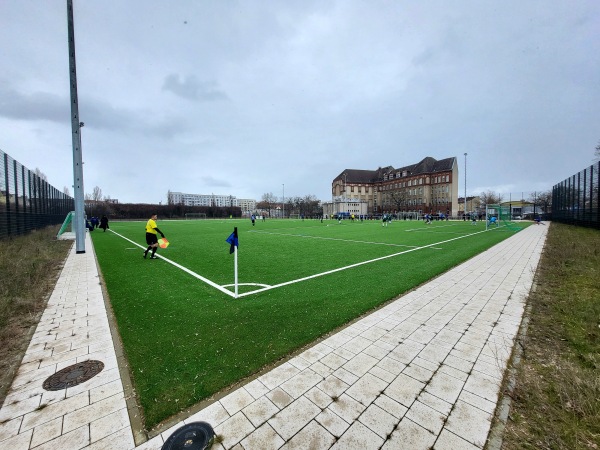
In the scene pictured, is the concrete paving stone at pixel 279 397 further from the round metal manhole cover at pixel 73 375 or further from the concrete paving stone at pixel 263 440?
the round metal manhole cover at pixel 73 375

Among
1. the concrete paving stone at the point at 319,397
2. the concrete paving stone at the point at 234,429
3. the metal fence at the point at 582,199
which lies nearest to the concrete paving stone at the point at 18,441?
the concrete paving stone at the point at 234,429

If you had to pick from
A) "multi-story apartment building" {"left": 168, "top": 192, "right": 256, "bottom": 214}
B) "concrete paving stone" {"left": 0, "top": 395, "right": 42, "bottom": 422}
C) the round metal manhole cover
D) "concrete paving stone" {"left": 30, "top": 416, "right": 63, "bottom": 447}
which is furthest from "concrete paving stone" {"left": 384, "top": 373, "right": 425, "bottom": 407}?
"multi-story apartment building" {"left": 168, "top": 192, "right": 256, "bottom": 214}

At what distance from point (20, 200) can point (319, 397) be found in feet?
70.3

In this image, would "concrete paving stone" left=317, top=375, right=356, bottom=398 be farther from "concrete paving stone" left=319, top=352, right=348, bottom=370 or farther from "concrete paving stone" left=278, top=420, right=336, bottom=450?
"concrete paving stone" left=278, top=420, right=336, bottom=450

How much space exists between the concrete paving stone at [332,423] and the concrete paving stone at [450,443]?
2.53 ft

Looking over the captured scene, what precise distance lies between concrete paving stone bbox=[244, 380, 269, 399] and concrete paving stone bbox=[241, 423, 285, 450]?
442 mm

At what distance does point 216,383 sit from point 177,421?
1.84ft

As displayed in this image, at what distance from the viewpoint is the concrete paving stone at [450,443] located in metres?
2.24

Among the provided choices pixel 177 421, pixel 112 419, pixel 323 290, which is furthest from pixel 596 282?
pixel 112 419

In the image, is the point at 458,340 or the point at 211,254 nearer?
the point at 458,340

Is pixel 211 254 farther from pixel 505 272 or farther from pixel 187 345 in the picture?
pixel 505 272

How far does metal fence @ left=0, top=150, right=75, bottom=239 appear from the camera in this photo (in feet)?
44.8

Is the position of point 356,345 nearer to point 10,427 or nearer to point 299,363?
point 299,363

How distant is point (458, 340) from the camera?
4.11 m
